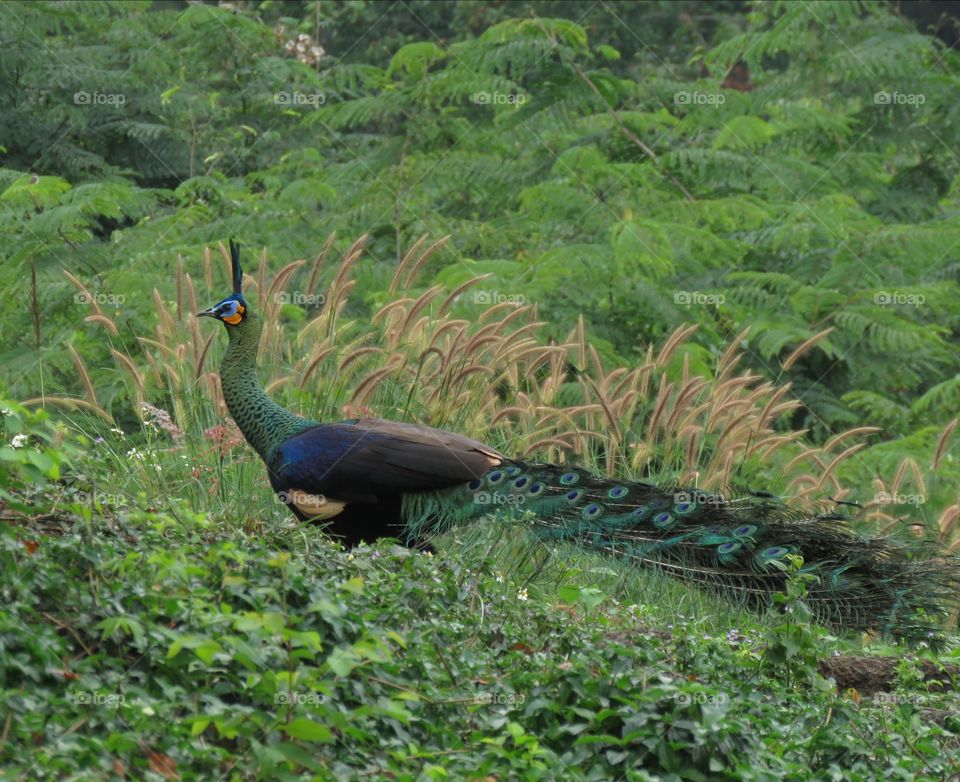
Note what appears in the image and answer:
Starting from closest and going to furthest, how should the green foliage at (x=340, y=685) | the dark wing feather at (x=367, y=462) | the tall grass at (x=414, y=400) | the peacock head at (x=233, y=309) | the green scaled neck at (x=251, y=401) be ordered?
the green foliage at (x=340, y=685) → the dark wing feather at (x=367, y=462) → the green scaled neck at (x=251, y=401) → the peacock head at (x=233, y=309) → the tall grass at (x=414, y=400)

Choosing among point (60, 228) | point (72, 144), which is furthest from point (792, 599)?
point (72, 144)

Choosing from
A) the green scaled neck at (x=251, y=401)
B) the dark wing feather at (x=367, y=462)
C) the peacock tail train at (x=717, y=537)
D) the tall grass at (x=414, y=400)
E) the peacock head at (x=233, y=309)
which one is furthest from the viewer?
the tall grass at (x=414, y=400)

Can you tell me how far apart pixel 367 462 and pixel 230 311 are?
996 millimetres

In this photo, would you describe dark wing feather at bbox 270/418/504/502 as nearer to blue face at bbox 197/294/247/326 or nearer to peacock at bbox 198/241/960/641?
peacock at bbox 198/241/960/641

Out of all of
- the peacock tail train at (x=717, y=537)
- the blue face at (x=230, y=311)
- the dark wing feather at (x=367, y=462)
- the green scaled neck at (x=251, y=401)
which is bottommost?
the peacock tail train at (x=717, y=537)

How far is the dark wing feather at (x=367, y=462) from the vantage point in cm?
604

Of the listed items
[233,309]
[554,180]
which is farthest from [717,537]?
[554,180]

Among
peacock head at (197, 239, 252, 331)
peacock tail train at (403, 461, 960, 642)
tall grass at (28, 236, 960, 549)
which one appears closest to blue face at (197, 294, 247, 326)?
peacock head at (197, 239, 252, 331)

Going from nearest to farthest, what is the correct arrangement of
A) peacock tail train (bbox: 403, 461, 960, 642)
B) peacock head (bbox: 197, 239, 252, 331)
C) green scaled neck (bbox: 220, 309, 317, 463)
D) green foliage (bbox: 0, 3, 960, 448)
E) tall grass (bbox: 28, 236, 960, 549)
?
peacock tail train (bbox: 403, 461, 960, 642)
green scaled neck (bbox: 220, 309, 317, 463)
peacock head (bbox: 197, 239, 252, 331)
tall grass (bbox: 28, 236, 960, 549)
green foliage (bbox: 0, 3, 960, 448)

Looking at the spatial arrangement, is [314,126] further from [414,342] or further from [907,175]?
[414,342]

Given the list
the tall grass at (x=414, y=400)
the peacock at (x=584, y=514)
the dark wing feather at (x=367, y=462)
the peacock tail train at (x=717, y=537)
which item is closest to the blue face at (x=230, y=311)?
the peacock at (x=584, y=514)

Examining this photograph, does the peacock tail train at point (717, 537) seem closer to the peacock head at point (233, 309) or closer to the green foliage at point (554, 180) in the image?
the peacock head at point (233, 309)

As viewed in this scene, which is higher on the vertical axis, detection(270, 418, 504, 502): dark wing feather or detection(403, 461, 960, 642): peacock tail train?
detection(270, 418, 504, 502): dark wing feather

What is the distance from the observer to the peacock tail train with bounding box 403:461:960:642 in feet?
19.2
